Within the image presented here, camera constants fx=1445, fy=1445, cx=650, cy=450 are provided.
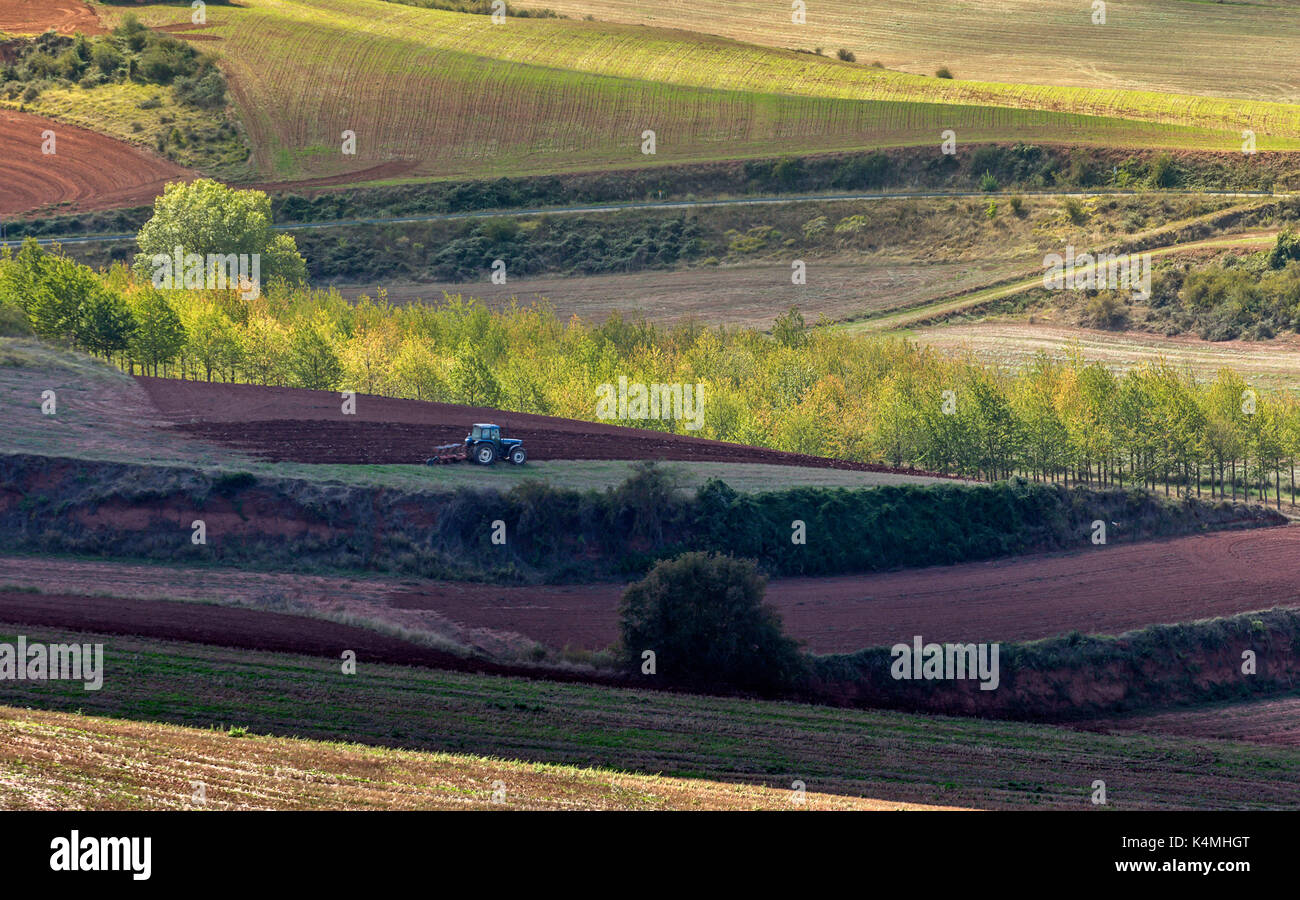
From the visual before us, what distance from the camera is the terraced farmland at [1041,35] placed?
130 m

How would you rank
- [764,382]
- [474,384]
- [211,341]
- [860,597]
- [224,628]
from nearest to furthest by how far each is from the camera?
1. [224,628]
2. [860,597]
3. [474,384]
4. [211,341]
5. [764,382]

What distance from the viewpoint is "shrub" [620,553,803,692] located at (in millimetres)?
37656

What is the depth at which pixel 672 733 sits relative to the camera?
3162cm

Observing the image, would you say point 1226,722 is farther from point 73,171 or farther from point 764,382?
point 73,171

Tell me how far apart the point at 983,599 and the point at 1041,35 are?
357 feet

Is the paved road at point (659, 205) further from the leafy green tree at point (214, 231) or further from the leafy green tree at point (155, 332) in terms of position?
the leafy green tree at point (155, 332)

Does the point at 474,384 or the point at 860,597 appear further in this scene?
the point at 474,384

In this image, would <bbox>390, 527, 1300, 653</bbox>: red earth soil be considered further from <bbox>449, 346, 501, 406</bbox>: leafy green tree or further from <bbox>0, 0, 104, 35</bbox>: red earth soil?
<bbox>0, 0, 104, 35</bbox>: red earth soil

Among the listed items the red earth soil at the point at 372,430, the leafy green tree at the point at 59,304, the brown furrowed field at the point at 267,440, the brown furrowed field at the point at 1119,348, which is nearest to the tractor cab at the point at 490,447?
the brown furrowed field at the point at 267,440

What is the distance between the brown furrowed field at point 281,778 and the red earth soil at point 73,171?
95.7 meters

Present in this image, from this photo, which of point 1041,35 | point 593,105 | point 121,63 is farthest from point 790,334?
point 121,63

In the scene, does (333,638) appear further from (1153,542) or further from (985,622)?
(1153,542)

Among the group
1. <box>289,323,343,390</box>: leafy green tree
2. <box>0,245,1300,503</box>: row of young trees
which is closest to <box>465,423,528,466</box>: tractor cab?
<box>0,245,1300,503</box>: row of young trees

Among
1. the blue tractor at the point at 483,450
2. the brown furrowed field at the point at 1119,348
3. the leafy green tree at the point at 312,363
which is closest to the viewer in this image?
the blue tractor at the point at 483,450
